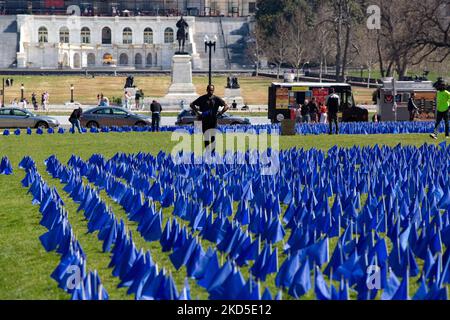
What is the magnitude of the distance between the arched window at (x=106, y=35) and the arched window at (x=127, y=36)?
79.7 inches

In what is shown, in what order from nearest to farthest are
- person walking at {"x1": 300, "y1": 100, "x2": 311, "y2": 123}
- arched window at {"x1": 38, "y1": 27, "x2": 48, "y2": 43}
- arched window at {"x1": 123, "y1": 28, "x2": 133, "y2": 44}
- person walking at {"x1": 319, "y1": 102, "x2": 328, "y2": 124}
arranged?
person walking at {"x1": 300, "y1": 100, "x2": 311, "y2": 123}, person walking at {"x1": 319, "y1": 102, "x2": 328, "y2": 124}, arched window at {"x1": 38, "y1": 27, "x2": 48, "y2": 43}, arched window at {"x1": 123, "y1": 28, "x2": 133, "y2": 44}

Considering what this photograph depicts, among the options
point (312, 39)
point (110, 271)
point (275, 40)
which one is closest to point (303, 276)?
point (110, 271)

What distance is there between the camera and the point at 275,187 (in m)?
16.4

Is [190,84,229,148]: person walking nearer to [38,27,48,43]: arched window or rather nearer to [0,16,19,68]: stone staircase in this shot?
[0,16,19,68]: stone staircase

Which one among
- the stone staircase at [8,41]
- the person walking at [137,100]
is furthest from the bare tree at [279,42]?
the person walking at [137,100]

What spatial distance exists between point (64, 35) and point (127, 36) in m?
8.42

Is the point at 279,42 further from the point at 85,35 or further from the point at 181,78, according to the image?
the point at 181,78

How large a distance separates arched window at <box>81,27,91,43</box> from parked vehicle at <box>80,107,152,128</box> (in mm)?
104696

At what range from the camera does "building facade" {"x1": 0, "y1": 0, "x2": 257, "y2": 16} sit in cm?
15988

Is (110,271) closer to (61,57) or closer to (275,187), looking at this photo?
(275,187)

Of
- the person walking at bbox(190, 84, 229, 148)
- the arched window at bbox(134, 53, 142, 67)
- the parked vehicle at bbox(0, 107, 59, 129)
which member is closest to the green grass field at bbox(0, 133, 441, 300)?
the person walking at bbox(190, 84, 229, 148)

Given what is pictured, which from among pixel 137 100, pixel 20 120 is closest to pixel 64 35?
pixel 137 100

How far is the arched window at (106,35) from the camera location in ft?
500
